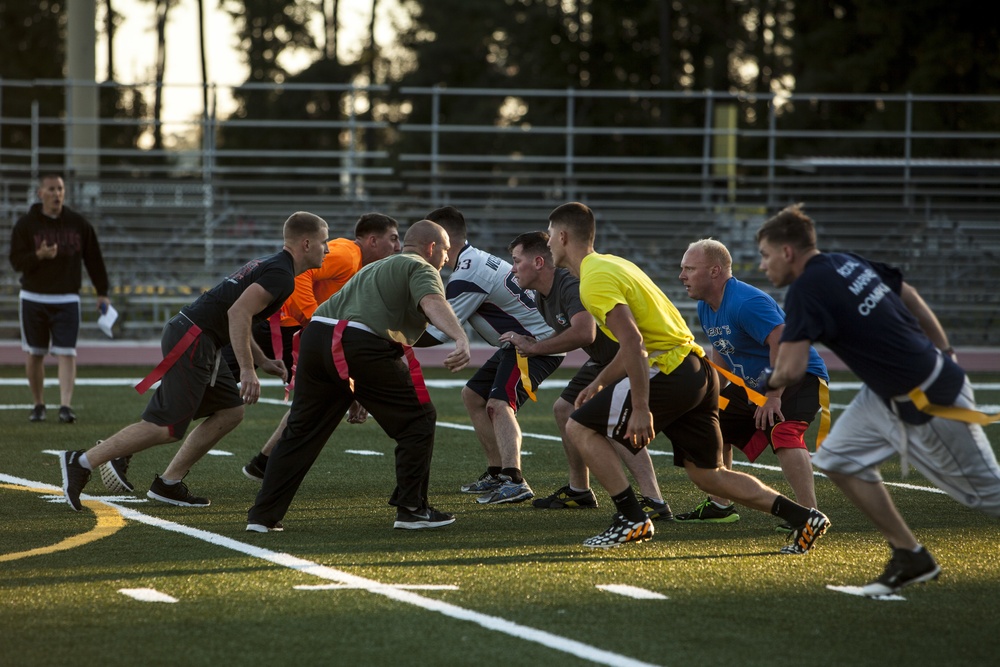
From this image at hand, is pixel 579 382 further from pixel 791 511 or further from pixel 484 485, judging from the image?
pixel 791 511

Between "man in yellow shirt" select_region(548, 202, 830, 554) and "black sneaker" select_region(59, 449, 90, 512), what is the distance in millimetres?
2878

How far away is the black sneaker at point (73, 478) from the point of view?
7258 millimetres

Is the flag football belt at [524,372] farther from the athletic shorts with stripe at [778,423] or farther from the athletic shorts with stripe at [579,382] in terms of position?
the athletic shorts with stripe at [778,423]

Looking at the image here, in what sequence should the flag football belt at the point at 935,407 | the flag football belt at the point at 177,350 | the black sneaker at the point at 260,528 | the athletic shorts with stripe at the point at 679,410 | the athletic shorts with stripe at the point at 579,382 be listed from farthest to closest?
the athletic shorts with stripe at the point at 579,382 → the flag football belt at the point at 177,350 → the black sneaker at the point at 260,528 → the athletic shorts with stripe at the point at 679,410 → the flag football belt at the point at 935,407

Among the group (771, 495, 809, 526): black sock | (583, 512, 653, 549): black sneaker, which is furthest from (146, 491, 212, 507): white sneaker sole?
(771, 495, 809, 526): black sock

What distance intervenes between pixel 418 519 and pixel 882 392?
2679 millimetres

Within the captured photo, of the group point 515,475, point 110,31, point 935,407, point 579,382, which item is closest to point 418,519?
point 515,475

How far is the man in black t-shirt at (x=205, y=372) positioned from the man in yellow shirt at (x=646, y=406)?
1.52 meters

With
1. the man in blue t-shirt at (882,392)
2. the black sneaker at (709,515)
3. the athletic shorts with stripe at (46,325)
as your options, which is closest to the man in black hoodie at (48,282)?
the athletic shorts with stripe at (46,325)

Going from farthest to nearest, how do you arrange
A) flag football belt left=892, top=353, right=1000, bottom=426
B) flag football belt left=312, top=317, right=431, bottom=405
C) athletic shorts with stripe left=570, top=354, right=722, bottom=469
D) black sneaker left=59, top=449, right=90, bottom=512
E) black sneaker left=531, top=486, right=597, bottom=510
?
black sneaker left=531, top=486, right=597, bottom=510
black sneaker left=59, top=449, right=90, bottom=512
flag football belt left=312, top=317, right=431, bottom=405
athletic shorts with stripe left=570, top=354, right=722, bottom=469
flag football belt left=892, top=353, right=1000, bottom=426

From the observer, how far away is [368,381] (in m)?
6.65

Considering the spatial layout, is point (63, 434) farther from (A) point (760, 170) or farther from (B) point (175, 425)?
(A) point (760, 170)

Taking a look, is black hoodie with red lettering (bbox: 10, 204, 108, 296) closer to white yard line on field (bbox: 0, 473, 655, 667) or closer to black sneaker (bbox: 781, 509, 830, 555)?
white yard line on field (bbox: 0, 473, 655, 667)

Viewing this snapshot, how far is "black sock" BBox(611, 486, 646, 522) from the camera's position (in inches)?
254
